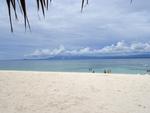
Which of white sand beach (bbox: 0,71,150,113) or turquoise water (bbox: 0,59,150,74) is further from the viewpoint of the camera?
turquoise water (bbox: 0,59,150,74)

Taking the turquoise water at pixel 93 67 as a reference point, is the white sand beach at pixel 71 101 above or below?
above

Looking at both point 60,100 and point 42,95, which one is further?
point 42,95

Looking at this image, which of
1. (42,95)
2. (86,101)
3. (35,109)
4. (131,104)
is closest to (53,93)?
(42,95)

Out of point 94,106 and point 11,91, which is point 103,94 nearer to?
point 94,106

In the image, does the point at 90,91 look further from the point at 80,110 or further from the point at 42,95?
the point at 80,110

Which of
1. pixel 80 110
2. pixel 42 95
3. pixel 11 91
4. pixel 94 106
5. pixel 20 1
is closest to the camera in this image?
pixel 20 1

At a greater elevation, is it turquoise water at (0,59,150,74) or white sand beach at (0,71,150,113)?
white sand beach at (0,71,150,113)

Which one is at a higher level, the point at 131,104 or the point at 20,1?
the point at 20,1

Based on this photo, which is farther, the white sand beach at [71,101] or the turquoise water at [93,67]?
the turquoise water at [93,67]

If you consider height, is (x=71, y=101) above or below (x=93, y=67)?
above

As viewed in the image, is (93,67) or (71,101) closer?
(71,101)

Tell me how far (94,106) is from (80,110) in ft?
1.74

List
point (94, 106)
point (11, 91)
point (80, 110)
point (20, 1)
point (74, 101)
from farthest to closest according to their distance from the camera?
point (11, 91), point (74, 101), point (94, 106), point (80, 110), point (20, 1)

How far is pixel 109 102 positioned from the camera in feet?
21.6
